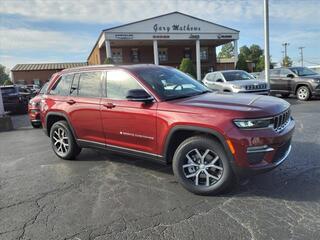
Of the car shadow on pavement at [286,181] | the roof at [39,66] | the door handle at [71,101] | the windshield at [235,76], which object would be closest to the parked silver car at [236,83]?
the windshield at [235,76]

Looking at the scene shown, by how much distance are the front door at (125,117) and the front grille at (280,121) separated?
1.57 metres

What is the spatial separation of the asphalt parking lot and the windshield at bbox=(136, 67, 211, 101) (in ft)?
4.28

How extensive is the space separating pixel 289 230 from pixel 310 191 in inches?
43.5

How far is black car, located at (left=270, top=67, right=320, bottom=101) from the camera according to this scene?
48.6 ft

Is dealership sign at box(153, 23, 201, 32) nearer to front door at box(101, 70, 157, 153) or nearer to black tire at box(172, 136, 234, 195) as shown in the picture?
front door at box(101, 70, 157, 153)

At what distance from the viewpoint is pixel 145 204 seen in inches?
162

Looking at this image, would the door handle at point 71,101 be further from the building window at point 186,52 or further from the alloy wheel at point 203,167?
the building window at point 186,52

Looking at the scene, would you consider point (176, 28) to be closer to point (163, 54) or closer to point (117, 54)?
point (163, 54)

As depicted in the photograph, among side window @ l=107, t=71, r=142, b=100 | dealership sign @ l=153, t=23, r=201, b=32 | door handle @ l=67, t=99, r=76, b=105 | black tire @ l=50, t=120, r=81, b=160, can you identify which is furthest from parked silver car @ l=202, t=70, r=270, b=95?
dealership sign @ l=153, t=23, r=201, b=32

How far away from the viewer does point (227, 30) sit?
36250 millimetres

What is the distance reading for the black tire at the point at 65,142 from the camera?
617 cm

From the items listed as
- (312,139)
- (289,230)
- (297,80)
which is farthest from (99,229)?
(297,80)

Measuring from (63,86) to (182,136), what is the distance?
2.95 meters

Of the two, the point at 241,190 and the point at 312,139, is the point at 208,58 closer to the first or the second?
the point at 312,139
